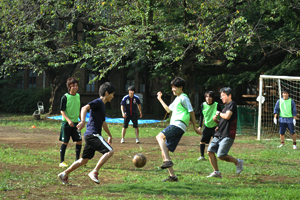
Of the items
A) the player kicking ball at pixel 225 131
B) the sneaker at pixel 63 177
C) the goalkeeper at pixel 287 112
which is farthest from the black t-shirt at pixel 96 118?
the goalkeeper at pixel 287 112

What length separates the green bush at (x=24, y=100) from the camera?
2978cm

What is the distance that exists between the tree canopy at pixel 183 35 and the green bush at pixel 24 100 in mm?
7026

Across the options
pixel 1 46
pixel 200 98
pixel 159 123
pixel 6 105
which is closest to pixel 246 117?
pixel 159 123

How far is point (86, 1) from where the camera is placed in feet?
67.2

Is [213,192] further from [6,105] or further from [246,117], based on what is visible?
[6,105]

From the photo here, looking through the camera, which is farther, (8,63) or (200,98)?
(200,98)

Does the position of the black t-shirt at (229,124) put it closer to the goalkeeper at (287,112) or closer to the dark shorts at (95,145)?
the dark shorts at (95,145)

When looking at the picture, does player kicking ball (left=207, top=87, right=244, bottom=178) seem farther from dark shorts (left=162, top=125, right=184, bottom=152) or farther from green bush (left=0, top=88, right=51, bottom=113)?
green bush (left=0, top=88, right=51, bottom=113)

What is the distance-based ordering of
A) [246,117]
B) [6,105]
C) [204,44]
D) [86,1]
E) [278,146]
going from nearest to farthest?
[278,146]
[204,44]
[246,117]
[86,1]
[6,105]

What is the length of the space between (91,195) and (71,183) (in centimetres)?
88

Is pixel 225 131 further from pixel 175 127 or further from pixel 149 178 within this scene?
pixel 149 178

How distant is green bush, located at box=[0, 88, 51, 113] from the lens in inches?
1172

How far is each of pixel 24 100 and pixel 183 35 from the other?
19500mm

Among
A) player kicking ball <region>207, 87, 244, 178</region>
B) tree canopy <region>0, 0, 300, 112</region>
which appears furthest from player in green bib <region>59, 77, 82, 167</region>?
tree canopy <region>0, 0, 300, 112</region>
